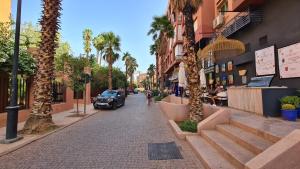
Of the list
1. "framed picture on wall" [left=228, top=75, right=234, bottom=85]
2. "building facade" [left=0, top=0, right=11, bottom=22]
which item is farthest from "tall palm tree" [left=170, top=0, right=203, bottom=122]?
"building facade" [left=0, top=0, right=11, bottom=22]

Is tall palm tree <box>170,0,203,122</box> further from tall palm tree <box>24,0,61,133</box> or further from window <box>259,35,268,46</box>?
tall palm tree <box>24,0,61,133</box>

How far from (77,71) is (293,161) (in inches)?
676

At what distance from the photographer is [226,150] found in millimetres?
6223

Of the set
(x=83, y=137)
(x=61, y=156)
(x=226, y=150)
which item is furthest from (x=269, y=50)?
(x=61, y=156)

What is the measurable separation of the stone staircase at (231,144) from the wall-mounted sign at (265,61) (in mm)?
6436

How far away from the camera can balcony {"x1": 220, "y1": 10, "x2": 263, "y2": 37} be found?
15.3m

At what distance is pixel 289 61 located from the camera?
12086 millimetres

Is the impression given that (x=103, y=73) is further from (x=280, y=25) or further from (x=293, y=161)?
(x=293, y=161)

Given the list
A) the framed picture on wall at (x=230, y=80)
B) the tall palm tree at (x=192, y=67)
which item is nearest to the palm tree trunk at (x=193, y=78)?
the tall palm tree at (x=192, y=67)

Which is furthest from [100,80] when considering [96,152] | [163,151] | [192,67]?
[163,151]

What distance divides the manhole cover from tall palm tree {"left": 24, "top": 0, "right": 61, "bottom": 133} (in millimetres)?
5409

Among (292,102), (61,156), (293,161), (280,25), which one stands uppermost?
(280,25)

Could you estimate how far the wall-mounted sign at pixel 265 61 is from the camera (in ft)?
44.4

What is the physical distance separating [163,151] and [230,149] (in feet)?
6.85
